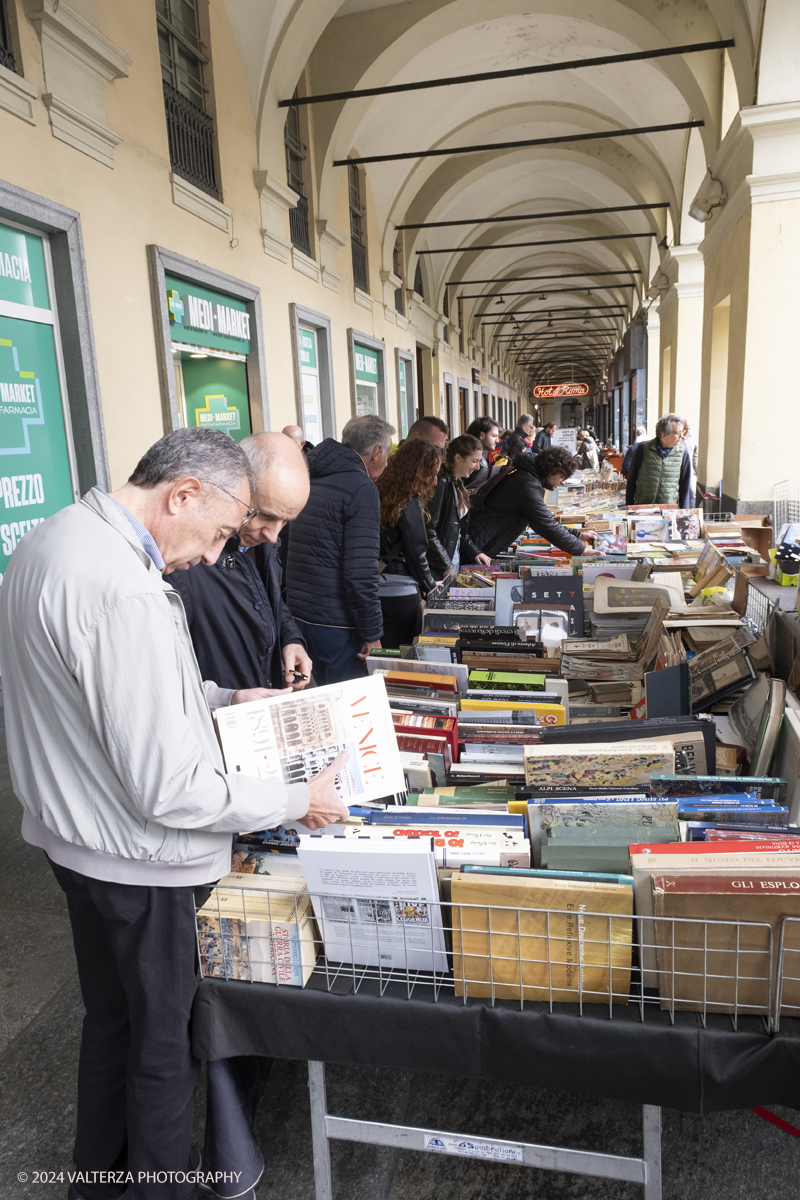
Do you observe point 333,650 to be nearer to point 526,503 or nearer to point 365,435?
point 365,435

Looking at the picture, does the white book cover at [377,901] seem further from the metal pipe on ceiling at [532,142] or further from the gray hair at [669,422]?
the metal pipe on ceiling at [532,142]

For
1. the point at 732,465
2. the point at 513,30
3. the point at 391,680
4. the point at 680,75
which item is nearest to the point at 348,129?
the point at 513,30

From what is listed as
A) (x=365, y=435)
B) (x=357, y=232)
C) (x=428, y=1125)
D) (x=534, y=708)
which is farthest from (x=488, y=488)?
(x=357, y=232)

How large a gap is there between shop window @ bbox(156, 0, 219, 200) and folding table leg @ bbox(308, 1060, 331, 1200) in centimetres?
674

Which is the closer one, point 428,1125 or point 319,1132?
point 319,1132

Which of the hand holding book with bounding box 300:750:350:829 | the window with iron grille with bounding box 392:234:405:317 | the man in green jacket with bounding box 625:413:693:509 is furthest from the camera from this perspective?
the window with iron grille with bounding box 392:234:405:317

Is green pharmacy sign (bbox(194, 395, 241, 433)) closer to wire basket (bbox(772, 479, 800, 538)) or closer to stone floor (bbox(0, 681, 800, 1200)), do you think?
wire basket (bbox(772, 479, 800, 538))

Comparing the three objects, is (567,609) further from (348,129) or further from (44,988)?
(348,129)

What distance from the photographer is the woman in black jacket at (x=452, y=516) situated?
15.4 feet

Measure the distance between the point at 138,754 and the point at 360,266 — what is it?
12182 millimetres

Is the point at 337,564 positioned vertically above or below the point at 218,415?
below

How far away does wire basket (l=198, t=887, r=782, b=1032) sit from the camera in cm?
131

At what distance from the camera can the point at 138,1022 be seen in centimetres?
150

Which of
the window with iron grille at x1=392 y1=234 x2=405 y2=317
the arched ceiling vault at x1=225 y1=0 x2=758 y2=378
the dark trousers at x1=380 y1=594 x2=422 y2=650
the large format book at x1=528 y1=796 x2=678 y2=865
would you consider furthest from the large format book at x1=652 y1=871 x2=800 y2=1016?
the window with iron grille at x1=392 y1=234 x2=405 y2=317
